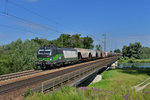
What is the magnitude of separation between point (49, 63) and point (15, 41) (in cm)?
2245

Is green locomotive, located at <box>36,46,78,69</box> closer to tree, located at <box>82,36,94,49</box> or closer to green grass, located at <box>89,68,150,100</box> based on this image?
green grass, located at <box>89,68,150,100</box>

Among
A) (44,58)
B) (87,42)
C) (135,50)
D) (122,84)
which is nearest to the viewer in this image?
(122,84)

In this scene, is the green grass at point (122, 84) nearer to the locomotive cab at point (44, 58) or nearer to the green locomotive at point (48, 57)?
the green locomotive at point (48, 57)

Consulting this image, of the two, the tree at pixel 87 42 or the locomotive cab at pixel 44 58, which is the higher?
the tree at pixel 87 42

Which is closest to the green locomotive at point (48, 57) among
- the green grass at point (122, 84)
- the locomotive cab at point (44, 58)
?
the locomotive cab at point (44, 58)

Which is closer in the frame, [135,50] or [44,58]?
[44,58]

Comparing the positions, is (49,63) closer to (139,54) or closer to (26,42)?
(26,42)

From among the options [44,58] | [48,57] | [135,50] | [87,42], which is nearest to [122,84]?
[48,57]

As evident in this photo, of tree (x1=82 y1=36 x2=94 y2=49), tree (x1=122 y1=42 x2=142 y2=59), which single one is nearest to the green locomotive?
tree (x1=82 y1=36 x2=94 y2=49)

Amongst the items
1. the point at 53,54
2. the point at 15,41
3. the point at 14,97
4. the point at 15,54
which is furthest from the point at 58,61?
the point at 15,41

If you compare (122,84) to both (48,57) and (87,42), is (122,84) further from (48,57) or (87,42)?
(87,42)

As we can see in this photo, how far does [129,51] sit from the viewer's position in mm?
108312

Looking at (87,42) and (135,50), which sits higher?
(87,42)

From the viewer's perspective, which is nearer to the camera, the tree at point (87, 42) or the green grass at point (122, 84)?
the green grass at point (122, 84)
